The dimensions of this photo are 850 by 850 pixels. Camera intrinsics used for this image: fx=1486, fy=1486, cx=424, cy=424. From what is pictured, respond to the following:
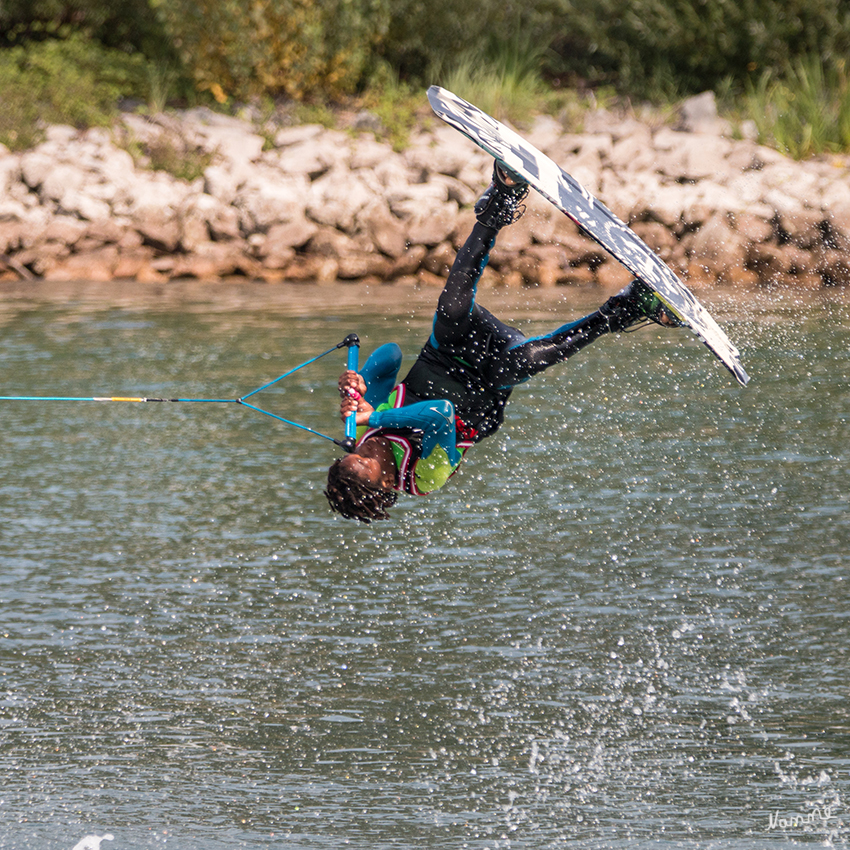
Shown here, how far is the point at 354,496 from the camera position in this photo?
307 inches

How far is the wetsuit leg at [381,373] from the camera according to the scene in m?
8.30

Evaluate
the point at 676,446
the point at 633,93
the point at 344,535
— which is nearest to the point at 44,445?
the point at 344,535

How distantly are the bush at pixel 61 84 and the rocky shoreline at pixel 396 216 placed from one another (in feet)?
2.96

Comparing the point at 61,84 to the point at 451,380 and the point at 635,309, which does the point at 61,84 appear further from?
Result: the point at 635,309

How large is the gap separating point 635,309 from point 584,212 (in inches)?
24.8

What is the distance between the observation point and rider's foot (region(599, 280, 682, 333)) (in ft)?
26.3

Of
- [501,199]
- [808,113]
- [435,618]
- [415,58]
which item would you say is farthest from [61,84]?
[501,199]

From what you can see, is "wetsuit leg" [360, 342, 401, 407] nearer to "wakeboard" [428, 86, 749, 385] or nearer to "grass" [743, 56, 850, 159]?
"wakeboard" [428, 86, 749, 385]

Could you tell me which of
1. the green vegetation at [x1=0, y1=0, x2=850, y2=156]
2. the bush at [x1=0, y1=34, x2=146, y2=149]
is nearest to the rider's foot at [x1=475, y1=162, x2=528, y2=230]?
the green vegetation at [x1=0, y1=0, x2=850, y2=156]

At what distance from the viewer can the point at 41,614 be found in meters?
10.4

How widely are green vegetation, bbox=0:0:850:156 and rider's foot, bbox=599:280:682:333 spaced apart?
17.5 m

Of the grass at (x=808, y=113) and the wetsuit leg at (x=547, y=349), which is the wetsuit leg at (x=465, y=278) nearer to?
the wetsuit leg at (x=547, y=349)

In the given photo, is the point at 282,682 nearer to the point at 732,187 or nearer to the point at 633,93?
the point at 732,187

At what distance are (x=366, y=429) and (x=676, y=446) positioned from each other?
6.69 metres
